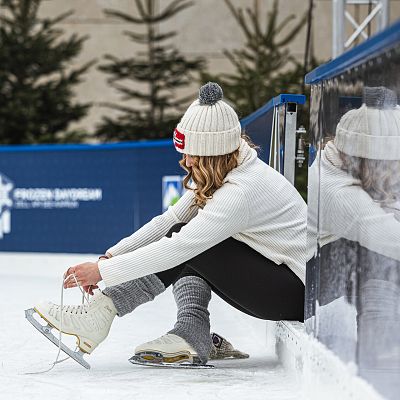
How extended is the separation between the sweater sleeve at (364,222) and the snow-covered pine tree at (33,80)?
1152 cm

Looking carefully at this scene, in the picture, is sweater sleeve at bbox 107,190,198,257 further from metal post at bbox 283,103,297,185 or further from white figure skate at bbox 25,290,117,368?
metal post at bbox 283,103,297,185

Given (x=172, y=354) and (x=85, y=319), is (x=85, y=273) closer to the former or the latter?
(x=85, y=319)

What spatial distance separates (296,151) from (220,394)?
1.26m

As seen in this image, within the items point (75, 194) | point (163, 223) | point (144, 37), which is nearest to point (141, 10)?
point (144, 37)

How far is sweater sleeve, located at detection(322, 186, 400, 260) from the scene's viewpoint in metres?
1.95

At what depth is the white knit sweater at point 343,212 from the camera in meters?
1.96

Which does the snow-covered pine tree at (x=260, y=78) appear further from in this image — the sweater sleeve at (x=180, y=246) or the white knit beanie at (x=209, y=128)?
the sweater sleeve at (x=180, y=246)

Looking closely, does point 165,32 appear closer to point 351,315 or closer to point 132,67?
point 132,67

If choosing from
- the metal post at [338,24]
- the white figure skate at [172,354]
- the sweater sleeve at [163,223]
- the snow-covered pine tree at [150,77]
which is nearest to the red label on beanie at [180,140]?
the sweater sleeve at [163,223]

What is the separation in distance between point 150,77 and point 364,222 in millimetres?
12543

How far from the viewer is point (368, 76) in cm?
196

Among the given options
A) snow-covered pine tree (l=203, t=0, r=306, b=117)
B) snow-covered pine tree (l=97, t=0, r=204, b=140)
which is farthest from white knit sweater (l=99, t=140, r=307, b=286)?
snow-covered pine tree (l=97, t=0, r=204, b=140)

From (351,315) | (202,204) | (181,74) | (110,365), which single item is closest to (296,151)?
(202,204)

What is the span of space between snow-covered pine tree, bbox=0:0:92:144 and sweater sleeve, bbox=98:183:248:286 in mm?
10893
